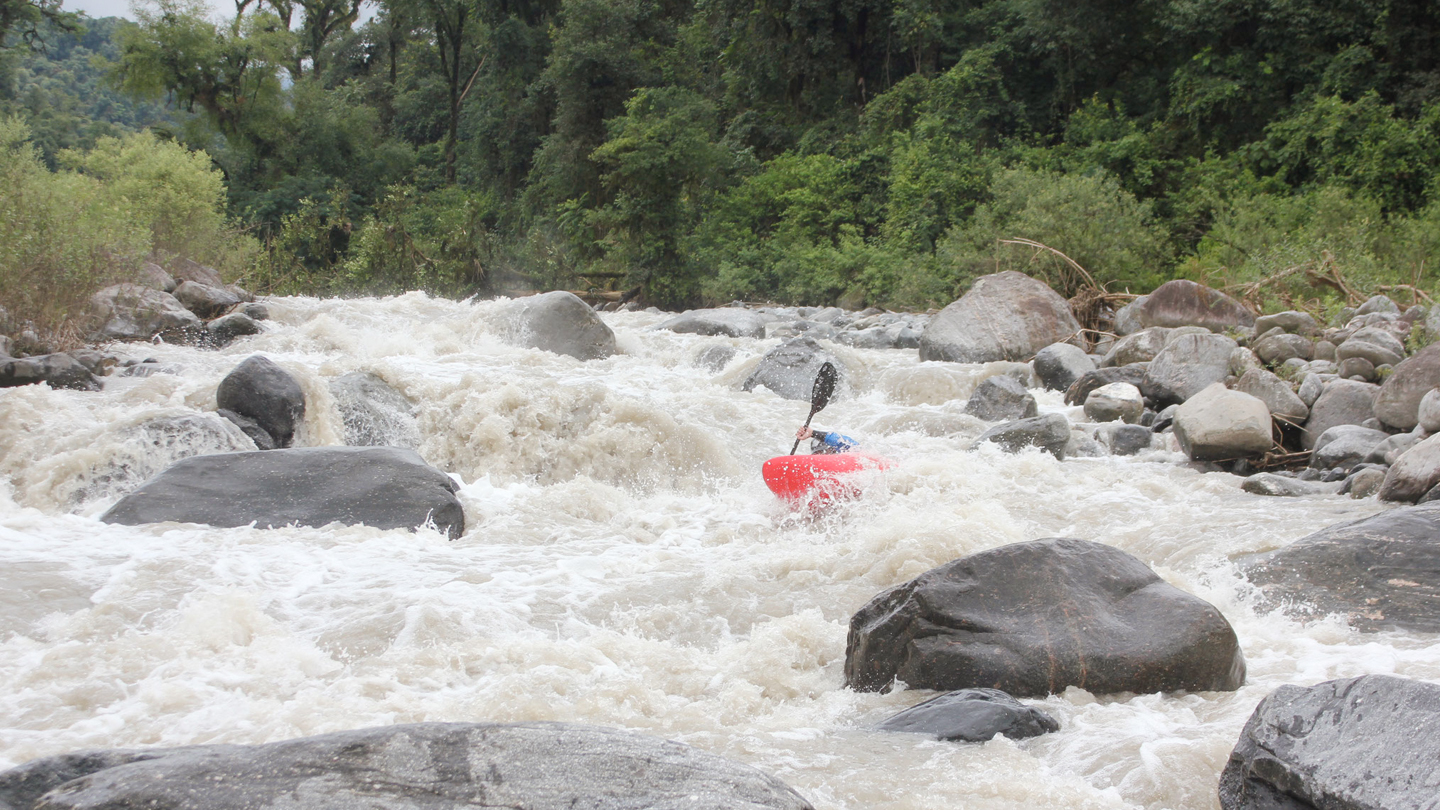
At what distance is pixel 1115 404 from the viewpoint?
798 centimetres

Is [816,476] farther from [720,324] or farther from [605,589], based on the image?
[720,324]

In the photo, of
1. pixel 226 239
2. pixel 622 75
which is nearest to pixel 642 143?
pixel 622 75

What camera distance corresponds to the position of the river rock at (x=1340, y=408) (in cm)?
678

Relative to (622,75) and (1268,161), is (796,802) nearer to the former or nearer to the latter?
(1268,161)

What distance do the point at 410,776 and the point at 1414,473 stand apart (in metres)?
5.65

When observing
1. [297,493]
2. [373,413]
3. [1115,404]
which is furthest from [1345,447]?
[373,413]

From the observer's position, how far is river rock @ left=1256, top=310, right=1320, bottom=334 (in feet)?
28.1

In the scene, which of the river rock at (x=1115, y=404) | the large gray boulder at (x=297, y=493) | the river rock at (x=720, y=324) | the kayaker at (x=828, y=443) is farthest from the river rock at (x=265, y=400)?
the river rock at (x=1115, y=404)

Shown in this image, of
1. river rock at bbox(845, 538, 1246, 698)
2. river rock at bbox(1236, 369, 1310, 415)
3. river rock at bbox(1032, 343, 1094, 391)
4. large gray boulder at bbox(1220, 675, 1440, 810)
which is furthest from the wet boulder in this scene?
large gray boulder at bbox(1220, 675, 1440, 810)

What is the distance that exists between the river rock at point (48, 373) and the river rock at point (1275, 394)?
9251 mm

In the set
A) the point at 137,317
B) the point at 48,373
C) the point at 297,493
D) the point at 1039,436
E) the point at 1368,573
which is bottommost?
the point at 1039,436

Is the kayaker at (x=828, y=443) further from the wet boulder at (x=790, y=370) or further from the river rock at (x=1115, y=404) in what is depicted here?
the river rock at (x=1115, y=404)

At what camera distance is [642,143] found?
19.0 metres

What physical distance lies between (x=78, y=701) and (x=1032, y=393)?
7.67 metres
